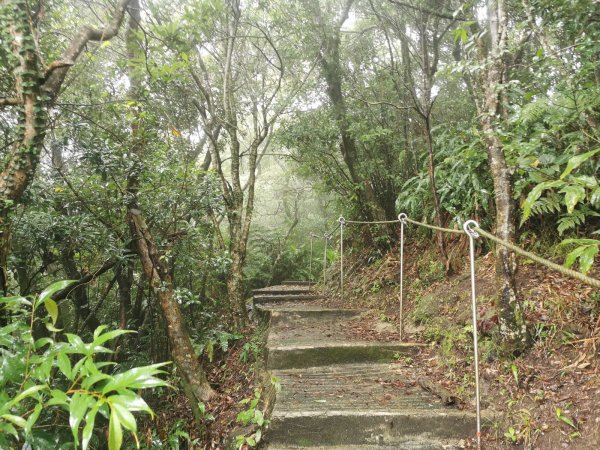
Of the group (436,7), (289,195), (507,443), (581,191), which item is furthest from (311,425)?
(289,195)

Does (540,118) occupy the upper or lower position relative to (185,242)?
upper

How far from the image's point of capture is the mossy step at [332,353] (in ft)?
12.2

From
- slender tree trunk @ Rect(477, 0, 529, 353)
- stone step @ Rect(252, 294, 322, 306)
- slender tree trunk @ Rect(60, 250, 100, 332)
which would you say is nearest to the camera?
slender tree trunk @ Rect(477, 0, 529, 353)

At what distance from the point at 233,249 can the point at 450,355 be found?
317 cm

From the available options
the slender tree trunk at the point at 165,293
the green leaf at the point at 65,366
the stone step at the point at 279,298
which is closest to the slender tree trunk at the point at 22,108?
the slender tree trunk at the point at 165,293

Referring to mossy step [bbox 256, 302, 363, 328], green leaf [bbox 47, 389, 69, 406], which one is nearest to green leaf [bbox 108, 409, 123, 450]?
green leaf [bbox 47, 389, 69, 406]

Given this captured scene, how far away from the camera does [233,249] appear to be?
5.30m

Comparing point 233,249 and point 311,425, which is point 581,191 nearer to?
point 311,425

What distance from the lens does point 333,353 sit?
3760 millimetres

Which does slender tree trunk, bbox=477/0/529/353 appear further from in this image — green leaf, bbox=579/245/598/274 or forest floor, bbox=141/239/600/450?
green leaf, bbox=579/245/598/274

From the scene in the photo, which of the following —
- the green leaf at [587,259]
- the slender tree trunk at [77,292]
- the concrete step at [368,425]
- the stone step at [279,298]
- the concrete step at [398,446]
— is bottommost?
the concrete step at [398,446]

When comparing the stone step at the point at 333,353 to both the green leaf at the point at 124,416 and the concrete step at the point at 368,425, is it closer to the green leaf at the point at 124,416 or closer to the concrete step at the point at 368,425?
the concrete step at the point at 368,425

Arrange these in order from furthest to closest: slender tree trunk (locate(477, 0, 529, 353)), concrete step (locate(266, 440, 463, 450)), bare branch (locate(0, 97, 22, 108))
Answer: slender tree trunk (locate(477, 0, 529, 353)) → bare branch (locate(0, 97, 22, 108)) → concrete step (locate(266, 440, 463, 450))

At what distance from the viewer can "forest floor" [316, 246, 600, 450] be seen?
7.61 feet
